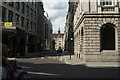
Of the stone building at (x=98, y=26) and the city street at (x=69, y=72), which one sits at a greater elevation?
the stone building at (x=98, y=26)

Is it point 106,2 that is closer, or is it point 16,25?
point 106,2

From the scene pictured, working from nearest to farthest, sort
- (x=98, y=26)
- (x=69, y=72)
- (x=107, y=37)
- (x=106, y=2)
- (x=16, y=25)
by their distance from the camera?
(x=69, y=72) → (x=98, y=26) → (x=106, y=2) → (x=107, y=37) → (x=16, y=25)

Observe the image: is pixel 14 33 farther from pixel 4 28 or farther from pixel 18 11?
pixel 18 11

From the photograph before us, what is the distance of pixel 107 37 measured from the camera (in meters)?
20.0

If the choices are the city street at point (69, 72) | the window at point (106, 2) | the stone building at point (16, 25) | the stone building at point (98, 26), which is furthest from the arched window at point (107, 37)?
the stone building at point (16, 25)

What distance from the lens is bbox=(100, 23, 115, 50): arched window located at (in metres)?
19.1

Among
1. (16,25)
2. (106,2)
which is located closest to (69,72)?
(106,2)

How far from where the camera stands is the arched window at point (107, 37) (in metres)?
19.1

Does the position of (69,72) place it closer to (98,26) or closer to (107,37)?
(98,26)

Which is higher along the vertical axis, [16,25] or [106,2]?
[106,2]

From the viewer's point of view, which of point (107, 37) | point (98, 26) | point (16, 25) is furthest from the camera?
point (16, 25)

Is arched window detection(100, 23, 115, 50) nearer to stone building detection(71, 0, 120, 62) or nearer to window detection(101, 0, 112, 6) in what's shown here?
stone building detection(71, 0, 120, 62)

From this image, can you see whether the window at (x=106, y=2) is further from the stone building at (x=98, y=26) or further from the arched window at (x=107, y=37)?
the arched window at (x=107, y=37)

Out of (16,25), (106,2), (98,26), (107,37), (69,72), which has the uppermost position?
(106,2)
